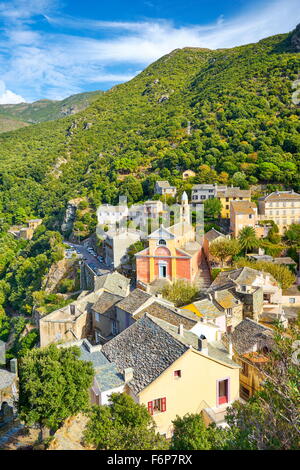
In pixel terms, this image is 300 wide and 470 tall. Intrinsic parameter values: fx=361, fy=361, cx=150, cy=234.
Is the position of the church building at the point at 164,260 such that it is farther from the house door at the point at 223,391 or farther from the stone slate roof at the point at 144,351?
the house door at the point at 223,391

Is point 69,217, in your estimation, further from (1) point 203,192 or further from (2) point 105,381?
(2) point 105,381

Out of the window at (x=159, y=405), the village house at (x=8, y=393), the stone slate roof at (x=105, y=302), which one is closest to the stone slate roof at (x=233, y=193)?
the stone slate roof at (x=105, y=302)

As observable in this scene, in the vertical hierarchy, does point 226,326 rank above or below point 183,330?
below

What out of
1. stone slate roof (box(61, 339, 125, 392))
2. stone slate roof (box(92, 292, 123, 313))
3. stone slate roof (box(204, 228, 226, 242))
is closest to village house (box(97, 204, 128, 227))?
stone slate roof (box(204, 228, 226, 242))

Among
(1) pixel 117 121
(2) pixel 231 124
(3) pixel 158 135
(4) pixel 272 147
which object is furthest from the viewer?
(1) pixel 117 121

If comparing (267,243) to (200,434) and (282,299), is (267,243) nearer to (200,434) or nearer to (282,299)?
(282,299)

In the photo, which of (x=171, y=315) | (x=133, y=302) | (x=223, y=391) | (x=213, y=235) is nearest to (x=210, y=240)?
(x=213, y=235)

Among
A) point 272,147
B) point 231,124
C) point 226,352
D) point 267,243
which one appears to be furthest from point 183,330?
point 231,124
